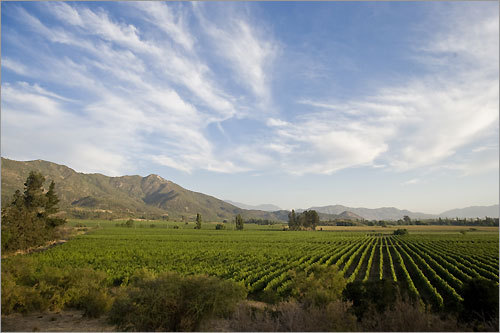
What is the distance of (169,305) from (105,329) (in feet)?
12.9

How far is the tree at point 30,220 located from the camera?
42.4m

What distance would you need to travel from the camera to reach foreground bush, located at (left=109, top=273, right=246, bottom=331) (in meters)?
10.4

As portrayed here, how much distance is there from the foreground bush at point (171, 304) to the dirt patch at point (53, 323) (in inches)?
73.8

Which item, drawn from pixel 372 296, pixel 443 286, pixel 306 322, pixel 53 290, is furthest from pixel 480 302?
pixel 443 286

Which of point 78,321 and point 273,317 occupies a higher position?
point 273,317

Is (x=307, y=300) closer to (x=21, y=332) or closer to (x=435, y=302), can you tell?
(x=21, y=332)

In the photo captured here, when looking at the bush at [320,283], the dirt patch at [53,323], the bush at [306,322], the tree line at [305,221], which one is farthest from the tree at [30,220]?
the tree line at [305,221]

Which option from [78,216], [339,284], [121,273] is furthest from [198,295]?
[78,216]

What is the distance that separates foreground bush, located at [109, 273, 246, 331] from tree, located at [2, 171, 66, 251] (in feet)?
121

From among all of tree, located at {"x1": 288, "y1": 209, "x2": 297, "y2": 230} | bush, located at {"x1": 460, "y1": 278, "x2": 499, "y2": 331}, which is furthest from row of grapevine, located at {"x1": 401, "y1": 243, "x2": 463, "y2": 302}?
tree, located at {"x1": 288, "y1": 209, "x2": 297, "y2": 230}

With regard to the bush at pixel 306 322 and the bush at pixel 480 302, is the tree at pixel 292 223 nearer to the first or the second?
the bush at pixel 306 322

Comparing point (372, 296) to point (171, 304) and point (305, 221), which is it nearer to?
point (171, 304)

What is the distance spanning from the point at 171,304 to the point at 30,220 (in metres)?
50.3

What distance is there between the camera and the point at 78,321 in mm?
13805
